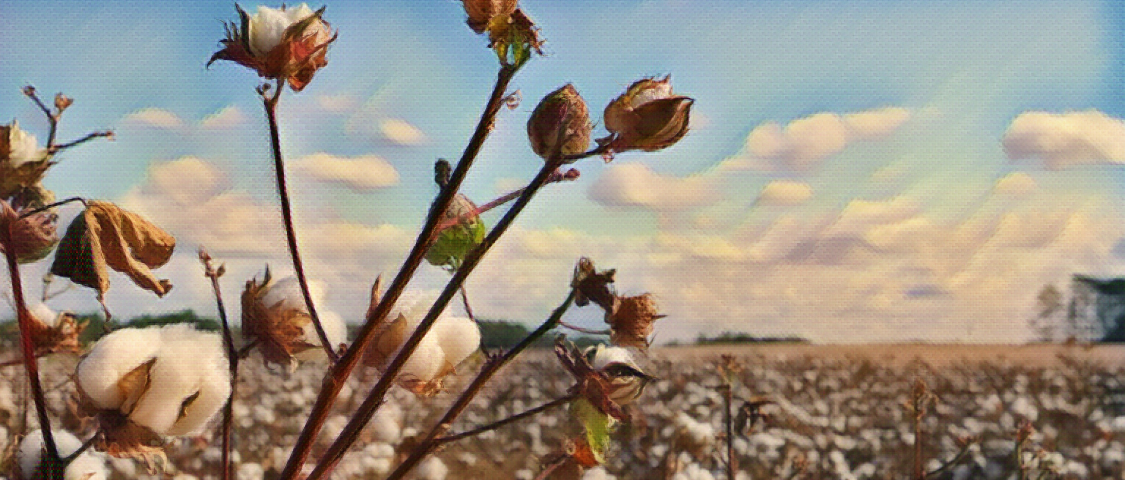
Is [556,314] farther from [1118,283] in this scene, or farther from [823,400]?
[1118,283]

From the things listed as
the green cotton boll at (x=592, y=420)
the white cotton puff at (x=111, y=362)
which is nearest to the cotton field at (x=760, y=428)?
the green cotton boll at (x=592, y=420)

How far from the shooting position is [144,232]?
0.46 meters

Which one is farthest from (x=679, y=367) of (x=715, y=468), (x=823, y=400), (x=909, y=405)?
(x=909, y=405)

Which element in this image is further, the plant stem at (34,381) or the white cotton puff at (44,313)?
the white cotton puff at (44,313)

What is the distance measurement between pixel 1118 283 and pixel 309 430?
20.1 metres

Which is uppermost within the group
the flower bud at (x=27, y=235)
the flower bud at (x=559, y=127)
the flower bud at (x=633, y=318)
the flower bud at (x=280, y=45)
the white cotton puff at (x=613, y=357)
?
the flower bud at (x=280, y=45)

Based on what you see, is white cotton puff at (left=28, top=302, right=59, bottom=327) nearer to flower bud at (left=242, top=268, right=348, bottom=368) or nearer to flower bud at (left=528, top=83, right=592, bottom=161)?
flower bud at (left=242, top=268, right=348, bottom=368)

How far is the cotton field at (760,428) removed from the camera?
215 cm

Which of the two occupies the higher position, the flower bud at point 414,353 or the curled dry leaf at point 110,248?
the curled dry leaf at point 110,248

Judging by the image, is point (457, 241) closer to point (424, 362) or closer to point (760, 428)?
point (424, 362)

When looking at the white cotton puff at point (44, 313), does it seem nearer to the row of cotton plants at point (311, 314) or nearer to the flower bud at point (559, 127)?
the row of cotton plants at point (311, 314)

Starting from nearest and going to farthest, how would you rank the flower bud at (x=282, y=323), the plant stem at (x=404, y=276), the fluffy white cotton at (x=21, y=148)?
the plant stem at (x=404, y=276)
the flower bud at (x=282, y=323)
the fluffy white cotton at (x=21, y=148)

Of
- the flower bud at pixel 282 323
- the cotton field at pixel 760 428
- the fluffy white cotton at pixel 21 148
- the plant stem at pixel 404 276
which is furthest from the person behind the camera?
the cotton field at pixel 760 428

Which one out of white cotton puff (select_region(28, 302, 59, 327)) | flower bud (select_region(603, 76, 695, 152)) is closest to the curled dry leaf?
flower bud (select_region(603, 76, 695, 152))
